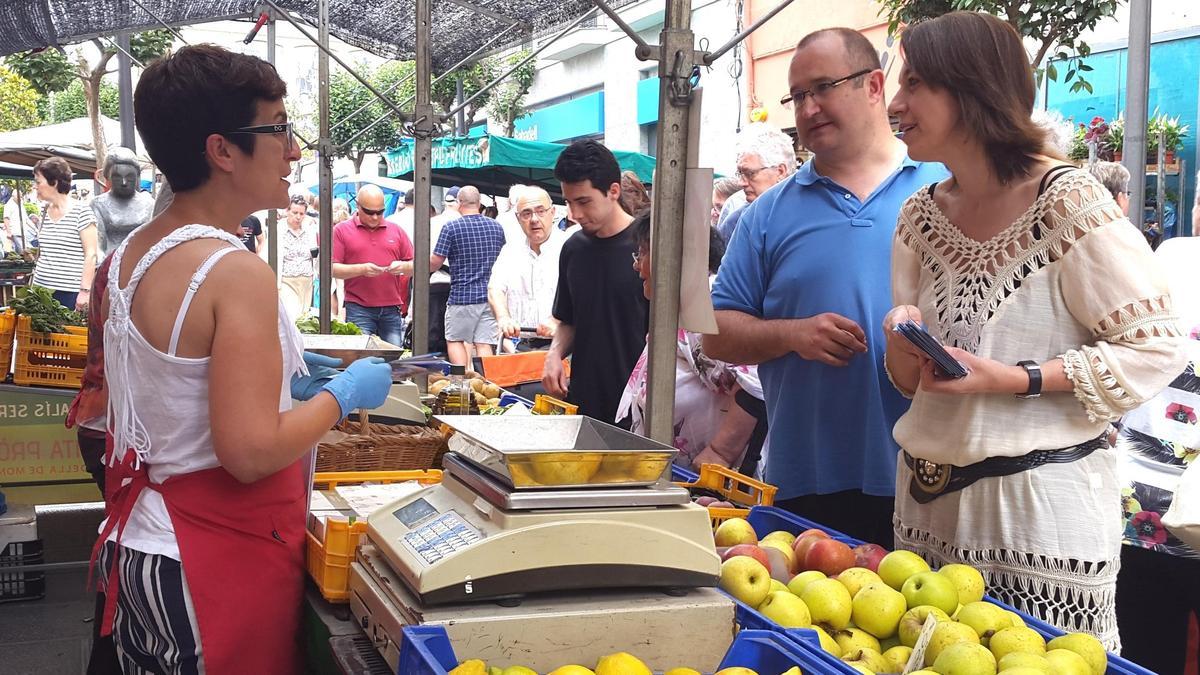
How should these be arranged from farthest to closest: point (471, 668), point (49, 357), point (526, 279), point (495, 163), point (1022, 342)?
point (495, 163) → point (526, 279) → point (49, 357) → point (1022, 342) → point (471, 668)

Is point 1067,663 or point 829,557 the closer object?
point 1067,663

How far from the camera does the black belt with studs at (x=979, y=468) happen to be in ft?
6.88

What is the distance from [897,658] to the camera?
73.3 inches

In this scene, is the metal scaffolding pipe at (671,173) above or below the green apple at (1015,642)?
above

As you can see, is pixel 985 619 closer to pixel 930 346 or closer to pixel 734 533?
pixel 930 346

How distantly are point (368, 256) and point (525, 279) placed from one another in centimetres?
189

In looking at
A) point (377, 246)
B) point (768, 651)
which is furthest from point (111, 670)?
point (377, 246)

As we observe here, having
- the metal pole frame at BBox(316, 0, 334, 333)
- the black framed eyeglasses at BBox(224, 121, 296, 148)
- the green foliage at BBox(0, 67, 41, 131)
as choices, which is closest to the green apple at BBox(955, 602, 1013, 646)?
the black framed eyeglasses at BBox(224, 121, 296, 148)

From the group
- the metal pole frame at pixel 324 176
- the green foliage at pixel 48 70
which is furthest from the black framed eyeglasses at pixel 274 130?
the green foliage at pixel 48 70

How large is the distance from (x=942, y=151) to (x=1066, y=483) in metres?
0.71

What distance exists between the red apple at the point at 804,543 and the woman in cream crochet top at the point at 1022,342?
24cm

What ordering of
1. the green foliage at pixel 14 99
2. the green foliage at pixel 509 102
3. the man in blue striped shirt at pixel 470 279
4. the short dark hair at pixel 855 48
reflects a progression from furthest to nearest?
the green foliage at pixel 14 99 < the green foliage at pixel 509 102 < the man in blue striped shirt at pixel 470 279 < the short dark hair at pixel 855 48

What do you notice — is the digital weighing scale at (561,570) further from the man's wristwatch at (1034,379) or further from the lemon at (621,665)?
the man's wristwatch at (1034,379)

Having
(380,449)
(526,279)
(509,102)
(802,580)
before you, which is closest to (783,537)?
(802,580)
